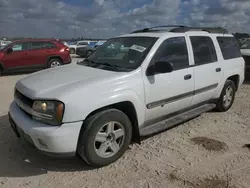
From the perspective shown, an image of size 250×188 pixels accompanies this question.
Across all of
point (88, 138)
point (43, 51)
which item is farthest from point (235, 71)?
point (43, 51)

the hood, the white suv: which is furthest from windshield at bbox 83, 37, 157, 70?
the hood

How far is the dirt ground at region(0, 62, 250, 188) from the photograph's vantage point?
2.86 m

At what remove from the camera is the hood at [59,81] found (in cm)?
287

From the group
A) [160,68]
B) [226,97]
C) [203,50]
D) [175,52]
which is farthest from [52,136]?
[226,97]

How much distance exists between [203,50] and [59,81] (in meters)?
2.73

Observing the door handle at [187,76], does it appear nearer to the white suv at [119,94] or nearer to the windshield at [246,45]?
the white suv at [119,94]

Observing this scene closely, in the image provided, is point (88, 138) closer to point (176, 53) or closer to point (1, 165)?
point (1, 165)

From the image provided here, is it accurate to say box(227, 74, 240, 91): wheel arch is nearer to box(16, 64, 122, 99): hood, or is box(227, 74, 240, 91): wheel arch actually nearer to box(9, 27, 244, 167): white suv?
box(9, 27, 244, 167): white suv

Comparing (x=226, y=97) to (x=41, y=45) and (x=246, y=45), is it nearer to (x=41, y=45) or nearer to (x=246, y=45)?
(x=246, y=45)

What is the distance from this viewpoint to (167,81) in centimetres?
364

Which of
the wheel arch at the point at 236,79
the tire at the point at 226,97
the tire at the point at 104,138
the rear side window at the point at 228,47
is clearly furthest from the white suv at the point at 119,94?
the wheel arch at the point at 236,79

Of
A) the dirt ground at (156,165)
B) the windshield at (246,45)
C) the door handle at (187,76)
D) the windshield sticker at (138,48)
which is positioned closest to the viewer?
the dirt ground at (156,165)

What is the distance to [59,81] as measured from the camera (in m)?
3.15

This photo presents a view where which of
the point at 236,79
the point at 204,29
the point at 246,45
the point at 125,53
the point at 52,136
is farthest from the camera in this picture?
the point at 246,45
